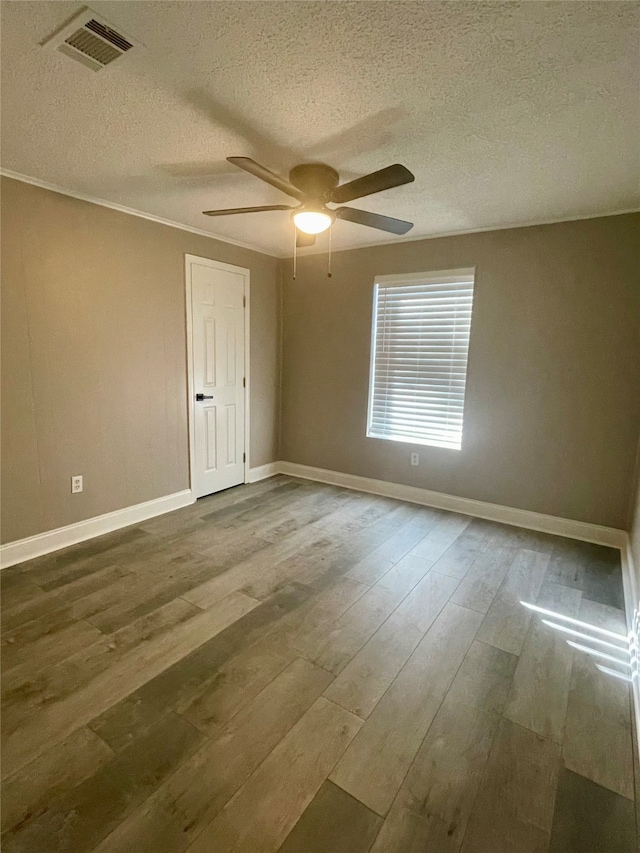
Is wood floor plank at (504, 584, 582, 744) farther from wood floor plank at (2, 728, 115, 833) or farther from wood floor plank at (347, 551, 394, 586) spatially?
wood floor plank at (2, 728, 115, 833)

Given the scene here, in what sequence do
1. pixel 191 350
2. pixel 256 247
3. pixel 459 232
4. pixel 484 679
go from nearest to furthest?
pixel 484 679 → pixel 459 232 → pixel 191 350 → pixel 256 247

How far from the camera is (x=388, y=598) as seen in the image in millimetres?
2443

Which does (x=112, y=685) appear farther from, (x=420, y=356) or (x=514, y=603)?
(x=420, y=356)

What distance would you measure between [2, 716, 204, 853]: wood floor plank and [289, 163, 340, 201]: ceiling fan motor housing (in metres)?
2.64

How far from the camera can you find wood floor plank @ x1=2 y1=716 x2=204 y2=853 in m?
1.19

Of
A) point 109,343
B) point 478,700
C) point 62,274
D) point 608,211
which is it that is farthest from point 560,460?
point 62,274

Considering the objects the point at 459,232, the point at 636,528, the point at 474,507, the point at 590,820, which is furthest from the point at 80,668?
the point at 459,232

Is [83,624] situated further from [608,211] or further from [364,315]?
[608,211]

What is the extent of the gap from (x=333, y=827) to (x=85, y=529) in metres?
2.67

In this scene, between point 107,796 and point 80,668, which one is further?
point 80,668

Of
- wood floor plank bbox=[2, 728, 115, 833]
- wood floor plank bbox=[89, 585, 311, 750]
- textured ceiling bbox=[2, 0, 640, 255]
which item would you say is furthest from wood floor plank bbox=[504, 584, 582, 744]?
textured ceiling bbox=[2, 0, 640, 255]

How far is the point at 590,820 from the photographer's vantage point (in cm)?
129

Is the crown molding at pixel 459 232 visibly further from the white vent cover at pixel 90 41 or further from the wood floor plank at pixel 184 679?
the wood floor plank at pixel 184 679

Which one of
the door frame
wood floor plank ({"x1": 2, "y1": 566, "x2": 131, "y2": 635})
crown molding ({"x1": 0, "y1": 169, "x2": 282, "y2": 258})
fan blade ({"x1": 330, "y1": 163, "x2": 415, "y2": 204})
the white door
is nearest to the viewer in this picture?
fan blade ({"x1": 330, "y1": 163, "x2": 415, "y2": 204})
